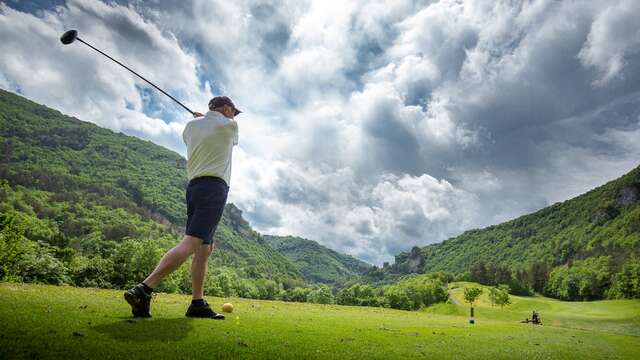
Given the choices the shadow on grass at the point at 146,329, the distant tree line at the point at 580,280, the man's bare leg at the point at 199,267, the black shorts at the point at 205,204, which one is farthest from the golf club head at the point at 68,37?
the distant tree line at the point at 580,280

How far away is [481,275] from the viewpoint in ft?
610

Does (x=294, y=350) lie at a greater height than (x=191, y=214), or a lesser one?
lesser

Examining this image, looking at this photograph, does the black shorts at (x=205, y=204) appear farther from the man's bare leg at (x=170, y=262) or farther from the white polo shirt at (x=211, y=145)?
the man's bare leg at (x=170, y=262)

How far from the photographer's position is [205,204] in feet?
22.1

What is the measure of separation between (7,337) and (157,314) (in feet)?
10.2

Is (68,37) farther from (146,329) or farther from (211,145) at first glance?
(146,329)

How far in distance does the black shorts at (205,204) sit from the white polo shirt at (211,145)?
15 cm

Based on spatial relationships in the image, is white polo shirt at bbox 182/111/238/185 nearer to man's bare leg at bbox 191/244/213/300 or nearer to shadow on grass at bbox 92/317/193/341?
man's bare leg at bbox 191/244/213/300

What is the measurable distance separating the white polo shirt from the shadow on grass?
2.59m

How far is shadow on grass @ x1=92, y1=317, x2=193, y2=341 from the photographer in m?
4.56

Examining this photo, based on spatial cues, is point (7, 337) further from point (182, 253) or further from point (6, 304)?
point (182, 253)

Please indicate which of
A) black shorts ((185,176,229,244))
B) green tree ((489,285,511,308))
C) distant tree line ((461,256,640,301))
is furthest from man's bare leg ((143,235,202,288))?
distant tree line ((461,256,640,301))

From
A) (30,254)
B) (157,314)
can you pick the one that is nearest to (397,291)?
(30,254)

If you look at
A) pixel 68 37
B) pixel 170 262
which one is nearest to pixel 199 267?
pixel 170 262
